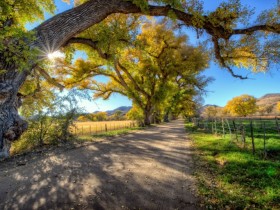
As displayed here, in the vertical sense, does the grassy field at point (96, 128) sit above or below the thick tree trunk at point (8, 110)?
below

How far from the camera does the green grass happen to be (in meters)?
3.88

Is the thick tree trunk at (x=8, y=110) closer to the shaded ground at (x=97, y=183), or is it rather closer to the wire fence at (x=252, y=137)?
the shaded ground at (x=97, y=183)

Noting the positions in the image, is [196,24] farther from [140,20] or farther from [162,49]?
[162,49]

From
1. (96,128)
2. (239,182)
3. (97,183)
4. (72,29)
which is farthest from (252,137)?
(96,128)

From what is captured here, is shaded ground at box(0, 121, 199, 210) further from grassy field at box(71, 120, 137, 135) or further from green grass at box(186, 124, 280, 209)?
grassy field at box(71, 120, 137, 135)

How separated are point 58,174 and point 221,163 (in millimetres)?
5544

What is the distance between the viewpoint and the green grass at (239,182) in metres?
3.88

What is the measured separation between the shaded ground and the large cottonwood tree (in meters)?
2.28

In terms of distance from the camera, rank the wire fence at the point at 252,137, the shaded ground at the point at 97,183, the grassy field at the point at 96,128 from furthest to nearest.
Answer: the grassy field at the point at 96,128, the wire fence at the point at 252,137, the shaded ground at the point at 97,183

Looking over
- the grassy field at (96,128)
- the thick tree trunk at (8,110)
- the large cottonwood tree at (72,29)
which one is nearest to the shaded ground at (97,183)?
the thick tree trunk at (8,110)

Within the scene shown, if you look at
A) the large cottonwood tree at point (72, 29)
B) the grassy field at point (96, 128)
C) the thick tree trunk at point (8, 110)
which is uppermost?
the large cottonwood tree at point (72, 29)

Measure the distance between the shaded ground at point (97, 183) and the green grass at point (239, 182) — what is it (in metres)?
0.43

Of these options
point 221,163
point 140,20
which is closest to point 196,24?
point 221,163

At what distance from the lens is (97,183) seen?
480cm
